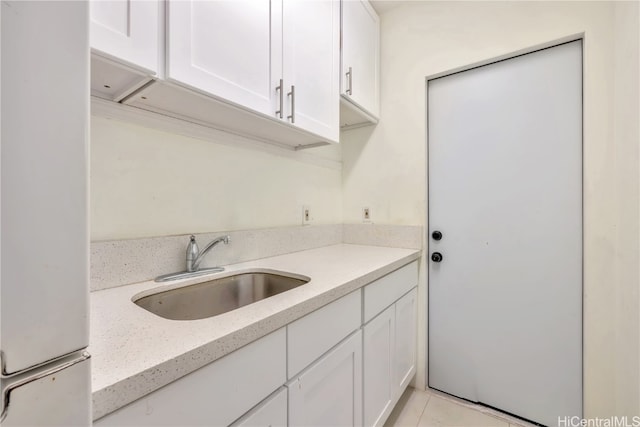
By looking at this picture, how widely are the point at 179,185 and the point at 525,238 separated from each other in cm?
175

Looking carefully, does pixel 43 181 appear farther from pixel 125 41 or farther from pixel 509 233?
pixel 509 233

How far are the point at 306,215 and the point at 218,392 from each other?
1232 mm

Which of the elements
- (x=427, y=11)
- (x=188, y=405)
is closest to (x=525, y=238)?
(x=427, y=11)

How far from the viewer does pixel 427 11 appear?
5.73 feet

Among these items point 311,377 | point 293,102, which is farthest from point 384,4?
point 311,377

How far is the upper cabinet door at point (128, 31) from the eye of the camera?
2.18 feet

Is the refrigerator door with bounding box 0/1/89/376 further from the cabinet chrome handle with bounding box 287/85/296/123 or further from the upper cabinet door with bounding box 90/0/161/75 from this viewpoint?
the cabinet chrome handle with bounding box 287/85/296/123

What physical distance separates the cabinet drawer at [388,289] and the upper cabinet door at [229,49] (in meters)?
0.87

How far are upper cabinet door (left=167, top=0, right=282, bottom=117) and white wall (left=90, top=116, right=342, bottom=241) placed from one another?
33cm

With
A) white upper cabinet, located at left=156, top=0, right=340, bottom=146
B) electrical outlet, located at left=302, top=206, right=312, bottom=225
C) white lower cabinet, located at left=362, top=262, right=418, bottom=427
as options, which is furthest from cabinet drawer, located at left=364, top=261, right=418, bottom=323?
white upper cabinet, located at left=156, top=0, right=340, bottom=146

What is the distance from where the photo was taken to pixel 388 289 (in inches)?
53.2

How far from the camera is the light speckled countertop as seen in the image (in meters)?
0.45

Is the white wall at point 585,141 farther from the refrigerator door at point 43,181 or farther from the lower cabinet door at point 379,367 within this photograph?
the refrigerator door at point 43,181

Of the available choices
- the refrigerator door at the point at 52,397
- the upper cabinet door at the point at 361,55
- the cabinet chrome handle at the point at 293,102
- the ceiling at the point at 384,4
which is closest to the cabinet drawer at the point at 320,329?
the refrigerator door at the point at 52,397
